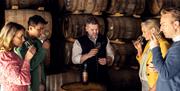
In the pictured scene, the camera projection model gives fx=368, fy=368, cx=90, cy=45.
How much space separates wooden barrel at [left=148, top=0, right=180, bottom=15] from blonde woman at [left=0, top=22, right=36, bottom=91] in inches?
131

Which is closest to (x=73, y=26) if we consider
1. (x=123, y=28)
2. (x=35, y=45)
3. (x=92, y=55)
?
(x=123, y=28)

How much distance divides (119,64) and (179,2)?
1.41 meters

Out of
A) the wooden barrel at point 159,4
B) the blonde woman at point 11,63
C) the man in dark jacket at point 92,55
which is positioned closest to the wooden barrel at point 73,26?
the man in dark jacket at point 92,55

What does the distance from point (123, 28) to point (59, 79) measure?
1.55 m

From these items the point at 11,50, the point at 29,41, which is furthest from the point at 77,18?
the point at 11,50

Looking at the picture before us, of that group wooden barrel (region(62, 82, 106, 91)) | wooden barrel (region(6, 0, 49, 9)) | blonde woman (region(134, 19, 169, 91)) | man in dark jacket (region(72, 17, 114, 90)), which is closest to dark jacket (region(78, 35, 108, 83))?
man in dark jacket (region(72, 17, 114, 90))

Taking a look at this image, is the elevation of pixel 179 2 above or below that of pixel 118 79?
above

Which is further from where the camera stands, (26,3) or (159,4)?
(159,4)

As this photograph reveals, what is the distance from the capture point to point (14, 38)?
3.02 meters

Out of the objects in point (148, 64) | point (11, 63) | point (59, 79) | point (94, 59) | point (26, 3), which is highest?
point (26, 3)

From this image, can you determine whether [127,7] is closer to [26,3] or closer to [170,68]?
[26,3]

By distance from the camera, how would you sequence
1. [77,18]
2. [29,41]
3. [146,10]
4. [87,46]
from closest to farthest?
[29,41] < [87,46] < [77,18] < [146,10]

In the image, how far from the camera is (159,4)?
5918mm

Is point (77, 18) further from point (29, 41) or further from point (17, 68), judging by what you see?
point (17, 68)
